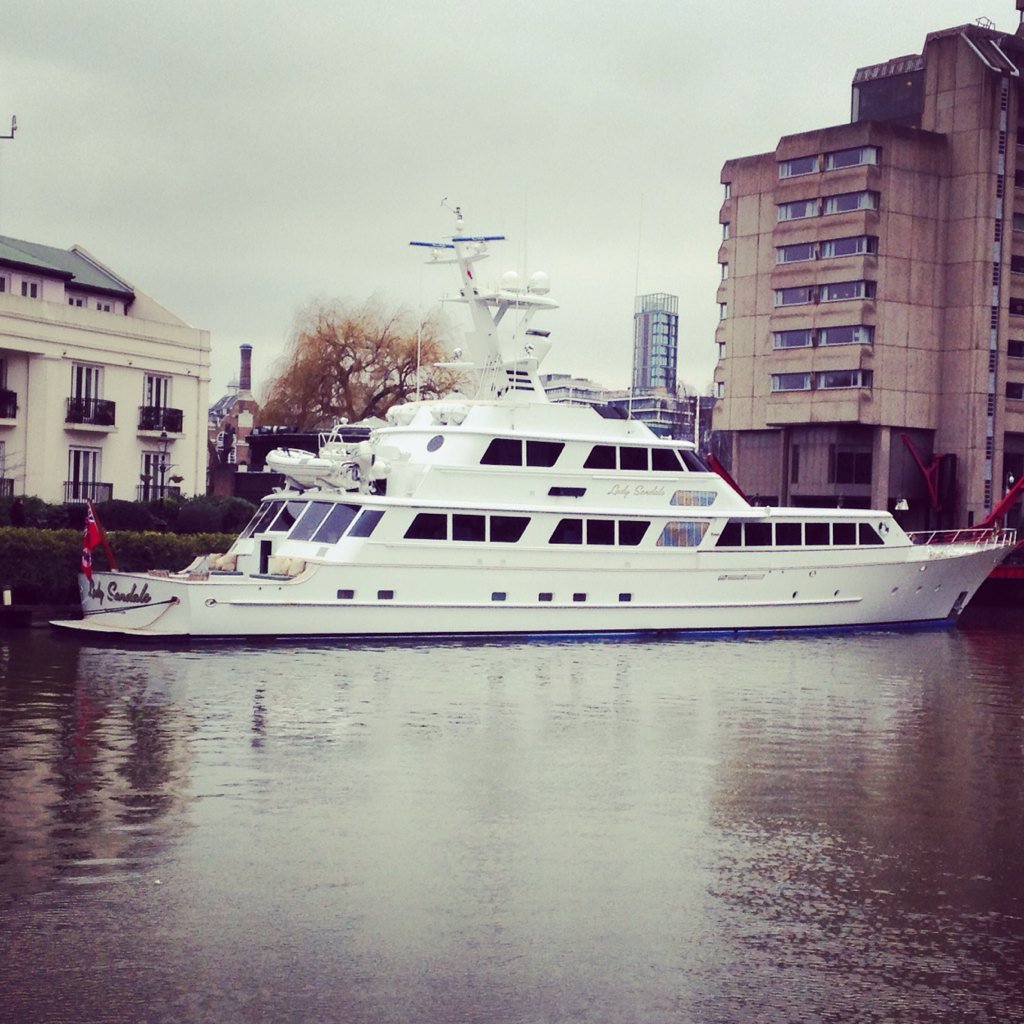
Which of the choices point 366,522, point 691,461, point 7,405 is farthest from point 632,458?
point 7,405

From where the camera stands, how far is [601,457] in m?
34.5

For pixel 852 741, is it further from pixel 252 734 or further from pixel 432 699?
pixel 252 734

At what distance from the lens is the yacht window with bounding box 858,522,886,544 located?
123ft

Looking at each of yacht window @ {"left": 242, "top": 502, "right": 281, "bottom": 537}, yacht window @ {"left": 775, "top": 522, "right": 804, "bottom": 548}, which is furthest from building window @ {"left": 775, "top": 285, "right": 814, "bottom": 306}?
yacht window @ {"left": 242, "top": 502, "right": 281, "bottom": 537}

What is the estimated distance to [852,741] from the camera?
20891mm

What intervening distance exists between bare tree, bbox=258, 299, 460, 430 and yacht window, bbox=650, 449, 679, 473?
3351 centimetres

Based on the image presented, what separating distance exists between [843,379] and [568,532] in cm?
3504

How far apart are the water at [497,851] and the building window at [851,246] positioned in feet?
137

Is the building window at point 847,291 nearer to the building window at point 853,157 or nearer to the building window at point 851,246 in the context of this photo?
the building window at point 851,246

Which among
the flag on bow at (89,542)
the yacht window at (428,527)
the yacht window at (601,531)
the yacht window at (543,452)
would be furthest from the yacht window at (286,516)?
the yacht window at (601,531)

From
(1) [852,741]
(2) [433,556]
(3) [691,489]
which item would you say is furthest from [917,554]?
(1) [852,741]

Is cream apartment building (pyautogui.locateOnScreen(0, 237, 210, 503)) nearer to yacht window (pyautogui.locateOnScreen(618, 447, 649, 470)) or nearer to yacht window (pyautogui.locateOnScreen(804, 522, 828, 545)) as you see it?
yacht window (pyautogui.locateOnScreen(618, 447, 649, 470))

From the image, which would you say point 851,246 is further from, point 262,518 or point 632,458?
point 262,518

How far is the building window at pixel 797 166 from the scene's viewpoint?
66.1 meters
